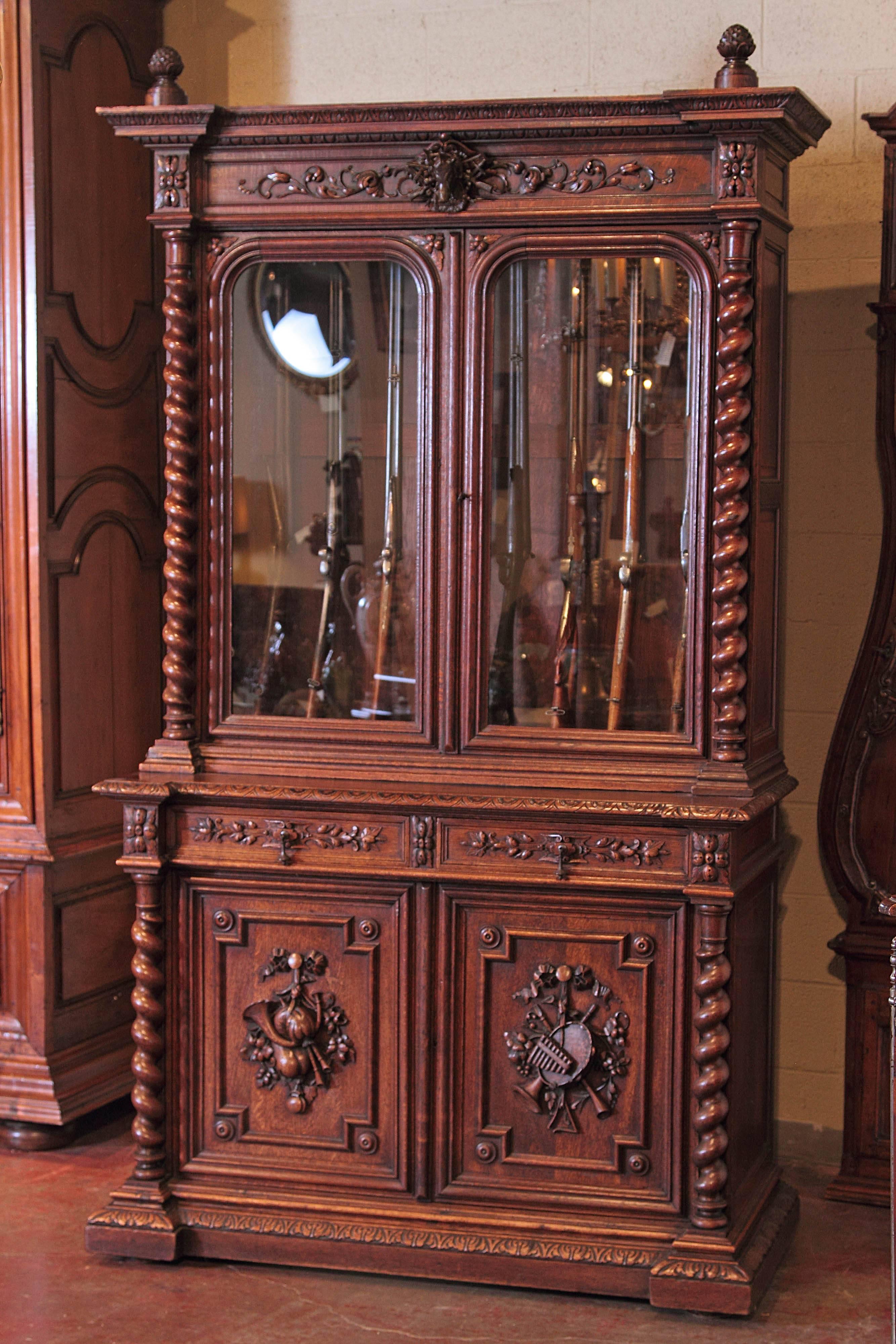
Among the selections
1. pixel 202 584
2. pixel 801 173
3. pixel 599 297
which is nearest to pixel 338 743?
pixel 202 584

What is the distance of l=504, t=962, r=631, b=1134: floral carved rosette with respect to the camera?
2.94m

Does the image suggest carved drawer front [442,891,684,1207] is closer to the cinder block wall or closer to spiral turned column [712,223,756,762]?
spiral turned column [712,223,756,762]

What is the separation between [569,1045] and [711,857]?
0.45 m

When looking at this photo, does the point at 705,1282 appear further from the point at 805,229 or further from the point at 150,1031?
the point at 805,229

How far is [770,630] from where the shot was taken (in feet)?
10.2

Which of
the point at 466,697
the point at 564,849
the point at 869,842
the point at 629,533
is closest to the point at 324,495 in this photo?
the point at 466,697

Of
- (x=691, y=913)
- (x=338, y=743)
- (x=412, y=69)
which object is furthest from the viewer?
(x=412, y=69)

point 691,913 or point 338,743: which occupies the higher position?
point 338,743

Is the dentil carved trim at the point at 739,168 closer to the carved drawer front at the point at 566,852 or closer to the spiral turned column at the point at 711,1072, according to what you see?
the carved drawer front at the point at 566,852

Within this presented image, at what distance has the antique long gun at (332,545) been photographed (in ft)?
10.3

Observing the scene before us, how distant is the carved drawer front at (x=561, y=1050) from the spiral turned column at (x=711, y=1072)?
2.0 inches

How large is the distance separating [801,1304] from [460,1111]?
72 cm

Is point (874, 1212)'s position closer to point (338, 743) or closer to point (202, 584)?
point (338, 743)

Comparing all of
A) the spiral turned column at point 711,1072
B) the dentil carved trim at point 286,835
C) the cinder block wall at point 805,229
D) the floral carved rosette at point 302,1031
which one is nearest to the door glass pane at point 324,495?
the dentil carved trim at point 286,835
